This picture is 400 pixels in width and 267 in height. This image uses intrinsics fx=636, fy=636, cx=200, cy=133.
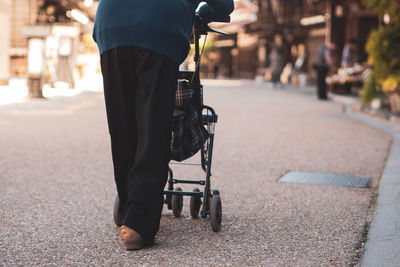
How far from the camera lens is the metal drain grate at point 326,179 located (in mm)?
6016

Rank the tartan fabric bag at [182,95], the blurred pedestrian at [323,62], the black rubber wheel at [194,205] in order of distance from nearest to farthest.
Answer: the tartan fabric bag at [182,95], the black rubber wheel at [194,205], the blurred pedestrian at [323,62]

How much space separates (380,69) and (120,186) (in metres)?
10.2

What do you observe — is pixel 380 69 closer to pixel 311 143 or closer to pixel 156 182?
pixel 311 143

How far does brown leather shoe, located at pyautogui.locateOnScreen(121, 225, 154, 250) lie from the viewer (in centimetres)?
339

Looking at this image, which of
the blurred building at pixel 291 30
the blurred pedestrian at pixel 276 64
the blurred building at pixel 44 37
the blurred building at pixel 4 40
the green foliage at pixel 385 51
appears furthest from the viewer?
the blurred pedestrian at pixel 276 64

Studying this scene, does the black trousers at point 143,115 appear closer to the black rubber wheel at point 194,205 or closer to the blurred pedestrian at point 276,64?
the black rubber wheel at point 194,205

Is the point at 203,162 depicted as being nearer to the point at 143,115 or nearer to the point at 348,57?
the point at 143,115

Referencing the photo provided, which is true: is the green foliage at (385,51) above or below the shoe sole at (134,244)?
above

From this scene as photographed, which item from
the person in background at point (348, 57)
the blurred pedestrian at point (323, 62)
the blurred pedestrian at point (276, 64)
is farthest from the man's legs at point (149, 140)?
the blurred pedestrian at point (276, 64)

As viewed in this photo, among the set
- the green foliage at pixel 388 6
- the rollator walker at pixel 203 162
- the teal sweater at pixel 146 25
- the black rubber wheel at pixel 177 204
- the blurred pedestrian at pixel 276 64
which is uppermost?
the green foliage at pixel 388 6

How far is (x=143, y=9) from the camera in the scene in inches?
134

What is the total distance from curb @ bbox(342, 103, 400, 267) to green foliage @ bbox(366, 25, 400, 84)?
6361 mm

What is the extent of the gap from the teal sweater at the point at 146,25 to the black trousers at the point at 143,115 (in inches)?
1.8

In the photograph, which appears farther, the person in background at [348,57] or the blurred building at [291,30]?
the blurred building at [291,30]
